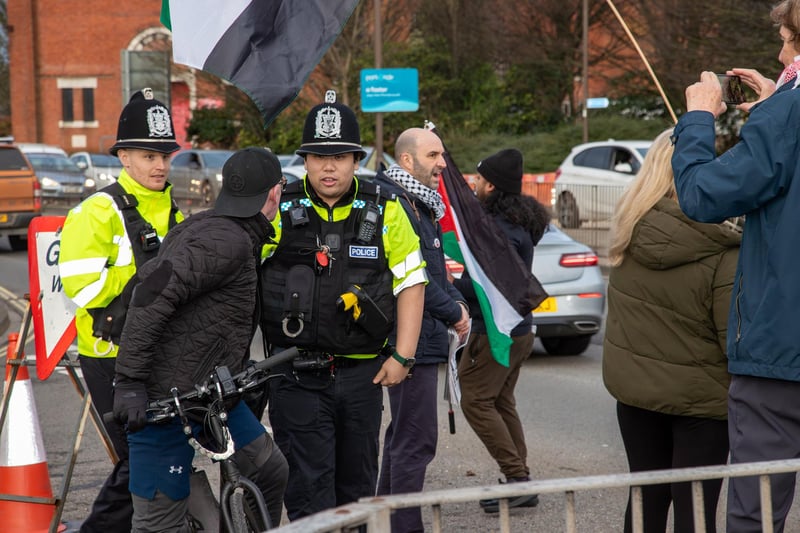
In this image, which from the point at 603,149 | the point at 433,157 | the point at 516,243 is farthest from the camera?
the point at 603,149

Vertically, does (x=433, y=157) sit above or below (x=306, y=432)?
above

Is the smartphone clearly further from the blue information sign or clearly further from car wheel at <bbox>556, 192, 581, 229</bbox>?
the blue information sign

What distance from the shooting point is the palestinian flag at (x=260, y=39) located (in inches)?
185

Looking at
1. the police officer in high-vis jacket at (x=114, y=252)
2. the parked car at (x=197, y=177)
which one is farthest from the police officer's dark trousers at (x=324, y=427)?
the parked car at (x=197, y=177)

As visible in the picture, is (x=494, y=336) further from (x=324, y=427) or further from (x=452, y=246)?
(x=324, y=427)

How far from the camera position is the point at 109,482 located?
14.3 feet

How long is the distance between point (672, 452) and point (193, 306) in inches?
74.0

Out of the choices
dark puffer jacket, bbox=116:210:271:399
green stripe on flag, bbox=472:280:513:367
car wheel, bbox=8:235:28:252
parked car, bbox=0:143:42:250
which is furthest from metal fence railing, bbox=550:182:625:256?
dark puffer jacket, bbox=116:210:271:399

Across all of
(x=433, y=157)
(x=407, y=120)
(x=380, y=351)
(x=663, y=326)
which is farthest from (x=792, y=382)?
(x=407, y=120)

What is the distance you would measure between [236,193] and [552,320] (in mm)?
6250

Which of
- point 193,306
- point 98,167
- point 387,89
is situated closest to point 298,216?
point 193,306

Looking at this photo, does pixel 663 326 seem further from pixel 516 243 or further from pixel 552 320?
A: pixel 552 320

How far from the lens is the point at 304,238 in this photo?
4.14 m

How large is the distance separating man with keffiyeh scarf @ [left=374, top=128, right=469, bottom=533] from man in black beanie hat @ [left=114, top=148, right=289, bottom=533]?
1.01 meters
